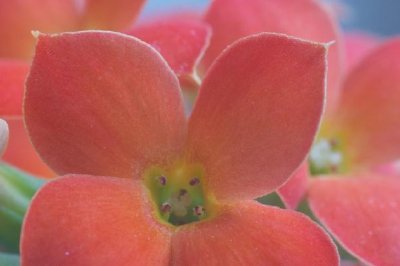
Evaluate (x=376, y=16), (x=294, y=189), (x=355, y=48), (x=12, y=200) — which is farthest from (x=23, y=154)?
(x=376, y=16)

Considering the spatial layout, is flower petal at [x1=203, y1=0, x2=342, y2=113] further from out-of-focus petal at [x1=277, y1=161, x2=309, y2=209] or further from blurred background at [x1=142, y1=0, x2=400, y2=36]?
blurred background at [x1=142, y1=0, x2=400, y2=36]

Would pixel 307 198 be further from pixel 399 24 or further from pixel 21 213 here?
pixel 399 24

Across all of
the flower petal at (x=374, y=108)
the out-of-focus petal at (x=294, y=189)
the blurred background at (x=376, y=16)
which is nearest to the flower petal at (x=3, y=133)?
the out-of-focus petal at (x=294, y=189)

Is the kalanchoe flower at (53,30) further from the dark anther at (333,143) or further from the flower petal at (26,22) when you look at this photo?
the dark anther at (333,143)

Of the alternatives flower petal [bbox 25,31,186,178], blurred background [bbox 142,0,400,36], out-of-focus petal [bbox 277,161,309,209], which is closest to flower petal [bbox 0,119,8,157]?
flower petal [bbox 25,31,186,178]

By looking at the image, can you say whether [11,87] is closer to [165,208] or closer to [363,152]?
[165,208]
